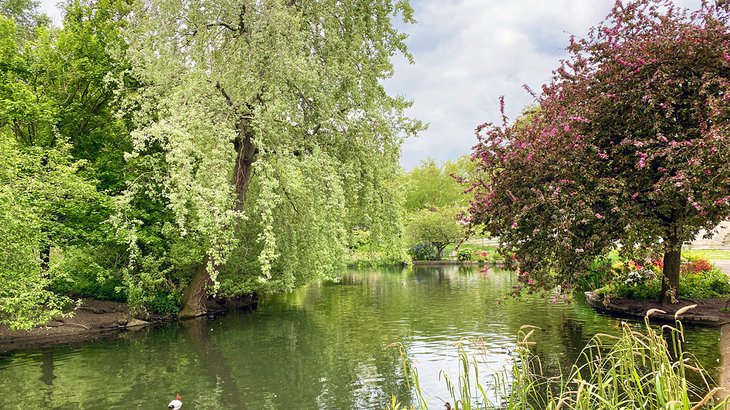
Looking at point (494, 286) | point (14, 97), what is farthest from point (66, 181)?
point (494, 286)

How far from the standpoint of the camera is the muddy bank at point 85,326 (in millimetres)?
16955

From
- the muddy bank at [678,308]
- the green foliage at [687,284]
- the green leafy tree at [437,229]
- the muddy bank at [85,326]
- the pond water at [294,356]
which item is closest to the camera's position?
the pond water at [294,356]

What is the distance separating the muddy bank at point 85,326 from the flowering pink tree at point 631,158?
15082 millimetres

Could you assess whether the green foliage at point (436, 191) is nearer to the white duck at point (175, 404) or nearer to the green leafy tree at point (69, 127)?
the green leafy tree at point (69, 127)

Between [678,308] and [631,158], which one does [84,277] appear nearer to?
[631,158]

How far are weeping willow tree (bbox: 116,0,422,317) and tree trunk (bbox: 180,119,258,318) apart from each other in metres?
0.09

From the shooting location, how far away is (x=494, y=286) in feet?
100

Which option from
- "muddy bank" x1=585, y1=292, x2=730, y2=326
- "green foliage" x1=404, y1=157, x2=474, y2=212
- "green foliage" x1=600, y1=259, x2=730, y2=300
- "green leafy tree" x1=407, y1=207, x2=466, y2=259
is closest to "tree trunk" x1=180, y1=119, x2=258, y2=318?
"muddy bank" x1=585, y1=292, x2=730, y2=326

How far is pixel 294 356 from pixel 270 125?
7.21 meters

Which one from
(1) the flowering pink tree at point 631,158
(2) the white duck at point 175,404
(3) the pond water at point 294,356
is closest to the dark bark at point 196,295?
(3) the pond water at point 294,356

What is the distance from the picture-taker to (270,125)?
53.5 ft

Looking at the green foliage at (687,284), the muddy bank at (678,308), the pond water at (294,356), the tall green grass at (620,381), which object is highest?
the tall green grass at (620,381)

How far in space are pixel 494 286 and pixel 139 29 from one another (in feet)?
75.7

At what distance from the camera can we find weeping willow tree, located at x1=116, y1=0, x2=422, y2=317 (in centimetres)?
1541
